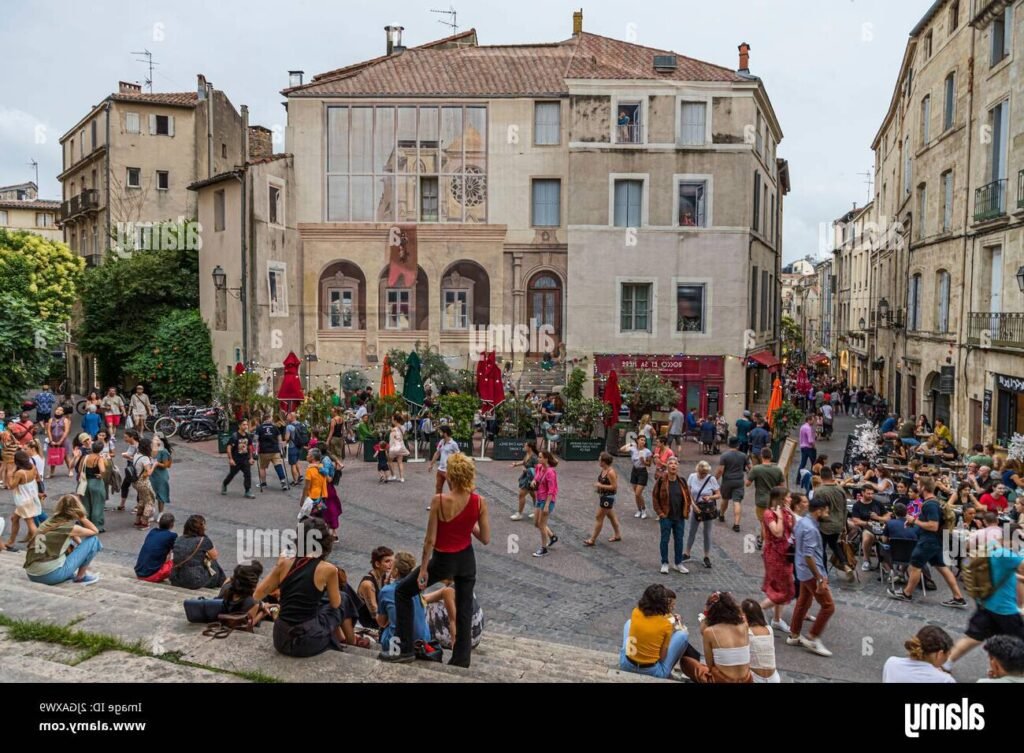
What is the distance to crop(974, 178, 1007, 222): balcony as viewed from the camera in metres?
20.8

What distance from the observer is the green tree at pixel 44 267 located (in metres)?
37.2

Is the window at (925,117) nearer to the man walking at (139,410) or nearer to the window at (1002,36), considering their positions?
the window at (1002,36)

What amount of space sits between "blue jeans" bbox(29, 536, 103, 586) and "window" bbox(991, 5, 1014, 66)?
2241 cm

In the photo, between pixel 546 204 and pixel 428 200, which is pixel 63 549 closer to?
pixel 428 200

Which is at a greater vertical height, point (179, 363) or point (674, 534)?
point (179, 363)

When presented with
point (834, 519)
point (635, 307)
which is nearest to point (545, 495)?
point (834, 519)

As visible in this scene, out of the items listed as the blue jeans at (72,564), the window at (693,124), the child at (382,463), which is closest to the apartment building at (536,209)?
the window at (693,124)

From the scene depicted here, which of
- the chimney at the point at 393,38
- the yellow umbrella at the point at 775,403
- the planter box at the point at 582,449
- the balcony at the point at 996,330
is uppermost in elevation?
the chimney at the point at 393,38

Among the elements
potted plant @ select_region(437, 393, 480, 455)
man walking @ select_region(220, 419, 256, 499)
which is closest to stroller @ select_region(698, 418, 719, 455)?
potted plant @ select_region(437, 393, 480, 455)

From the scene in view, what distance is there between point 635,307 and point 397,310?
846 centimetres

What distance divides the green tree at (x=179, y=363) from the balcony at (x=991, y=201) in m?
24.3

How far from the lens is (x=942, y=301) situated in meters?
25.7

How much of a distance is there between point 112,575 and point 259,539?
3.25m
